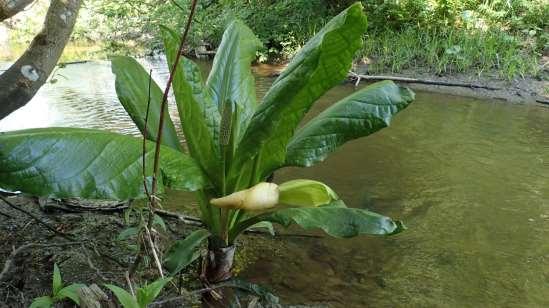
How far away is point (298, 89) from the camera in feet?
4.97

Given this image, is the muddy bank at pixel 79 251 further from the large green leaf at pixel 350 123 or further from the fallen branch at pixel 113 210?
the large green leaf at pixel 350 123

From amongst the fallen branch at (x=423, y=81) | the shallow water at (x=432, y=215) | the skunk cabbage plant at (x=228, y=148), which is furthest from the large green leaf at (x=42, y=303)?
the fallen branch at (x=423, y=81)

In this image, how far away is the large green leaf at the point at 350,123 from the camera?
1.74 m

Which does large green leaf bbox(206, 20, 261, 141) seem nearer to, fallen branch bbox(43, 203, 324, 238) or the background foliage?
fallen branch bbox(43, 203, 324, 238)

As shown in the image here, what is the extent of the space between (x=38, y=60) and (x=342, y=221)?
4.29 ft

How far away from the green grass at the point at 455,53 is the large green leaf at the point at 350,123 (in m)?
4.77

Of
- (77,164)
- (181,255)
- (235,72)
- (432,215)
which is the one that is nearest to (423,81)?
(432,215)

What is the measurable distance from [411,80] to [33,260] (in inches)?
203

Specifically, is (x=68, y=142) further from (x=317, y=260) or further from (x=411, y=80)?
(x=411, y=80)

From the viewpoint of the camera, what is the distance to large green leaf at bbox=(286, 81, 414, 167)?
1.74 meters

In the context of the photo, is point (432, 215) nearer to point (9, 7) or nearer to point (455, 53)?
point (9, 7)

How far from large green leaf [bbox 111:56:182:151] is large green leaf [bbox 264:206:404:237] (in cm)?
53

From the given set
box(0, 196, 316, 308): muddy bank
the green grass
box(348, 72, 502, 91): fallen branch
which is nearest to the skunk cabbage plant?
box(0, 196, 316, 308): muddy bank

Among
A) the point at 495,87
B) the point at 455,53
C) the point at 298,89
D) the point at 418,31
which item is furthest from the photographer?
the point at 418,31
